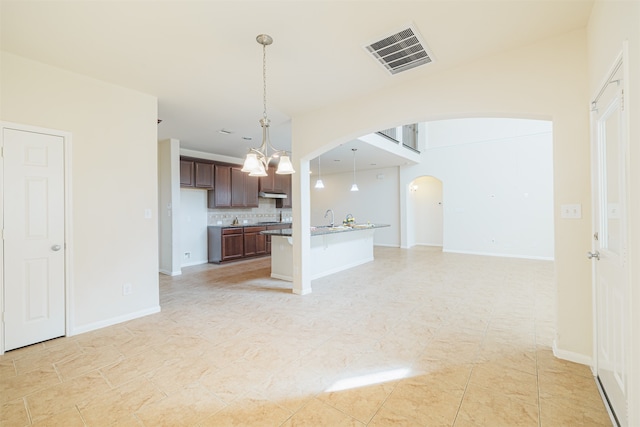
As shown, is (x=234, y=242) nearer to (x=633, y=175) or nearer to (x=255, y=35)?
(x=255, y=35)

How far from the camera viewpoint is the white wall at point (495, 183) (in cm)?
681

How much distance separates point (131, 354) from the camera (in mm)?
2557

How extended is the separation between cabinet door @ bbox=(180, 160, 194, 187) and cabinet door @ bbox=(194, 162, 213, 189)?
0.13 metres

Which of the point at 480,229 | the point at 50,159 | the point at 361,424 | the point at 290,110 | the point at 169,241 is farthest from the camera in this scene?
the point at 480,229

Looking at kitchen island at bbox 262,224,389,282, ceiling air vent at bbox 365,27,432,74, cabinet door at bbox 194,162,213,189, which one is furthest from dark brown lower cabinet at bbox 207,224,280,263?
ceiling air vent at bbox 365,27,432,74

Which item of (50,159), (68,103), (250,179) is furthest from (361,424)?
(250,179)

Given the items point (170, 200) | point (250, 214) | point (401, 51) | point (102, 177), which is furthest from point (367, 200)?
point (102, 177)

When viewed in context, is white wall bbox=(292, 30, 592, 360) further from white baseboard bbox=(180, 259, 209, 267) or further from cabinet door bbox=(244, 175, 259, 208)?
white baseboard bbox=(180, 259, 209, 267)

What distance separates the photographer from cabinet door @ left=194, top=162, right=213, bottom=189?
21.5 ft

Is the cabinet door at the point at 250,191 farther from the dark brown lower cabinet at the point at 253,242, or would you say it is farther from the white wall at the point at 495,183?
the white wall at the point at 495,183

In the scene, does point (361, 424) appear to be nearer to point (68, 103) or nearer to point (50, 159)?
point (50, 159)

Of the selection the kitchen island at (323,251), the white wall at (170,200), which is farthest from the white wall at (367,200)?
the white wall at (170,200)

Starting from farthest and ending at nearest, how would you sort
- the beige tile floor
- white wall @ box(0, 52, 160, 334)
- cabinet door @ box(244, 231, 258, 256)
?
cabinet door @ box(244, 231, 258, 256), white wall @ box(0, 52, 160, 334), the beige tile floor

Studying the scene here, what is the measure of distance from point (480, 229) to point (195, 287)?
7128 mm
